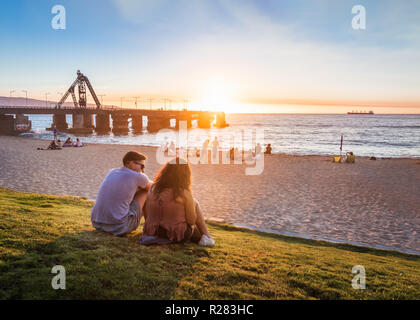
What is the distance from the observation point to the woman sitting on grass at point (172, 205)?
4.25 meters

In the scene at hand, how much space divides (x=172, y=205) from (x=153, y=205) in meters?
→ 0.29

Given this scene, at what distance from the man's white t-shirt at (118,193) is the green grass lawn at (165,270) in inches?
13.1

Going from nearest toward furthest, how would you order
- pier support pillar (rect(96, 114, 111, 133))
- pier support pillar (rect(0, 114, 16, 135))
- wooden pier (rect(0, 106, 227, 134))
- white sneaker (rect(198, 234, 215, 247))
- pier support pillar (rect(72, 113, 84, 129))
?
white sneaker (rect(198, 234, 215, 247)), pier support pillar (rect(0, 114, 16, 135)), wooden pier (rect(0, 106, 227, 134)), pier support pillar (rect(72, 113, 84, 129)), pier support pillar (rect(96, 114, 111, 133))

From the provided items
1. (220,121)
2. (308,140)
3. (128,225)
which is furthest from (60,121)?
(128,225)

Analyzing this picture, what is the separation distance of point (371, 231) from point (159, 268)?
262 inches

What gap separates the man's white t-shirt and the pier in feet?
210

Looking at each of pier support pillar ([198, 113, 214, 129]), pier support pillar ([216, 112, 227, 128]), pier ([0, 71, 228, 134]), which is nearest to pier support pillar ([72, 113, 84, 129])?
pier ([0, 71, 228, 134])

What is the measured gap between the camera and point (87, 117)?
83562mm

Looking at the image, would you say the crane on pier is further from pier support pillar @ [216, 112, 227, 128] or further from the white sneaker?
the white sneaker

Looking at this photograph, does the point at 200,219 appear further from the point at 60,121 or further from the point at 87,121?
the point at 87,121

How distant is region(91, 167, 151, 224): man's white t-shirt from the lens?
4.58m

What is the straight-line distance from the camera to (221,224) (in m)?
7.89

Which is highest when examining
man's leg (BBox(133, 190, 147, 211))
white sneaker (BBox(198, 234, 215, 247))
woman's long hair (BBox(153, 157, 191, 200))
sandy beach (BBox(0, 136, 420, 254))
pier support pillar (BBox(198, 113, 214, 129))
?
pier support pillar (BBox(198, 113, 214, 129))
